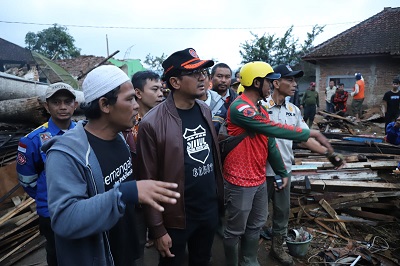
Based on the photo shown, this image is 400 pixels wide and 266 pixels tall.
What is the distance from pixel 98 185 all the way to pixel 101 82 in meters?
0.59

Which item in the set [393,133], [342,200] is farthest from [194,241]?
[393,133]

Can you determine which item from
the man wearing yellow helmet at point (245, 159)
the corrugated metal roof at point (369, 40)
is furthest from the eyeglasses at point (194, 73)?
the corrugated metal roof at point (369, 40)

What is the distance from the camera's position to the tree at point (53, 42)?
30.1 meters

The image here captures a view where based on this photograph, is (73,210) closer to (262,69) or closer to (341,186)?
(262,69)

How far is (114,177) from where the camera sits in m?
1.62

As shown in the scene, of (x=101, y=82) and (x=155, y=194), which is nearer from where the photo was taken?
(x=155, y=194)

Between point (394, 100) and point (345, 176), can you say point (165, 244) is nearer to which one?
point (345, 176)

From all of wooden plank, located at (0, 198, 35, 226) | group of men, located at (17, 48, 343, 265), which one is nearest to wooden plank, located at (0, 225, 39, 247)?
wooden plank, located at (0, 198, 35, 226)

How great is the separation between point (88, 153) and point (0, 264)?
328 centimetres

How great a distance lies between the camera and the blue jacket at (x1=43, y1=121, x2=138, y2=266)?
A: 4.07 ft

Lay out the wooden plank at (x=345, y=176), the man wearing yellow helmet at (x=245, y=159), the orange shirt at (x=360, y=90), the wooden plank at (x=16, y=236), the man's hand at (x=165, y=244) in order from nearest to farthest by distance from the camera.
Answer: the man's hand at (x=165, y=244) < the man wearing yellow helmet at (x=245, y=159) < the wooden plank at (x=16, y=236) < the wooden plank at (x=345, y=176) < the orange shirt at (x=360, y=90)

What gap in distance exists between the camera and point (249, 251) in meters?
2.96

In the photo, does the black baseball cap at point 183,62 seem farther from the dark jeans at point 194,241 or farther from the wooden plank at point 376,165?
the wooden plank at point 376,165

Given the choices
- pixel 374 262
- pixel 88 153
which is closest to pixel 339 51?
pixel 374 262
